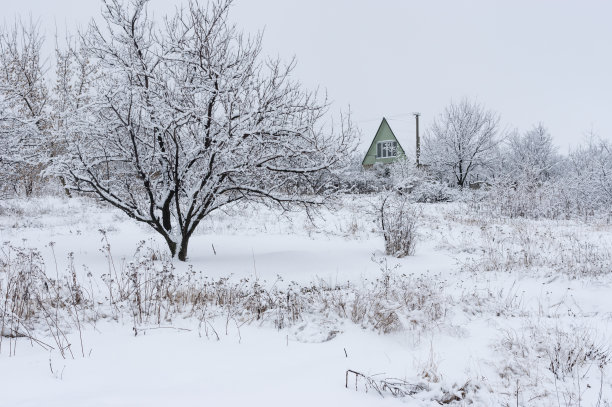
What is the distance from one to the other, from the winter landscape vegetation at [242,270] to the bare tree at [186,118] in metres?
0.04

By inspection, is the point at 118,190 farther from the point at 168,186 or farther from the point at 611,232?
the point at 611,232

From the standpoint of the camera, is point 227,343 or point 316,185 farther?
point 316,185

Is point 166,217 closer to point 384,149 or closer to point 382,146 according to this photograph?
point 384,149

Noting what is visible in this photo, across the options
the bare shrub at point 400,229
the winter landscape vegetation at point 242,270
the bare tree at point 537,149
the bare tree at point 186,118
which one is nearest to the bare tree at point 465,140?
the bare tree at point 537,149

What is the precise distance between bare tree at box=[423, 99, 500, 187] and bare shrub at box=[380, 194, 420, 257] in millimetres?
18375

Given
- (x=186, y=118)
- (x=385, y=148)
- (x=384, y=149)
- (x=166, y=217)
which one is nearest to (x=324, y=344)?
(x=186, y=118)

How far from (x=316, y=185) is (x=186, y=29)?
3786mm

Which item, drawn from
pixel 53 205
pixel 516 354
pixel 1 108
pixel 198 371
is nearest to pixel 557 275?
pixel 516 354

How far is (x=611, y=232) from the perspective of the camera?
9.38m

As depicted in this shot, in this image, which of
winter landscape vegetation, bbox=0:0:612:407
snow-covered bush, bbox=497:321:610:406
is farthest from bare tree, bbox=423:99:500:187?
snow-covered bush, bbox=497:321:610:406

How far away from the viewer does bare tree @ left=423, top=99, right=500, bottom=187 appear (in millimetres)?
24891

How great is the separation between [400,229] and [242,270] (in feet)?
11.5

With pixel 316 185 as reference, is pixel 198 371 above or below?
below

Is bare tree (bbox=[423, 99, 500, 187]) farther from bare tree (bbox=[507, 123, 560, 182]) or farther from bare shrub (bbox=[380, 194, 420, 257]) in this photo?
bare shrub (bbox=[380, 194, 420, 257])
